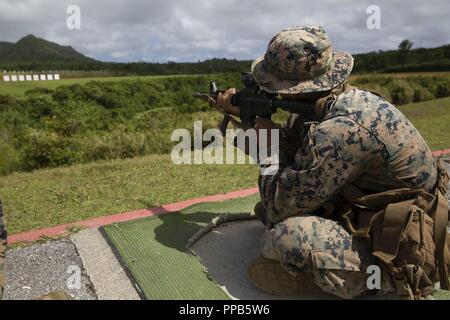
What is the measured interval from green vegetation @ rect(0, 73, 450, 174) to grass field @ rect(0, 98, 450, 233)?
1.77 meters

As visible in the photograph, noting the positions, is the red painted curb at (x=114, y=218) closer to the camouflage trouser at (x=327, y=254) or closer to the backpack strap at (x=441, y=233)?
the camouflage trouser at (x=327, y=254)

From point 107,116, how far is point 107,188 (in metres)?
18.4

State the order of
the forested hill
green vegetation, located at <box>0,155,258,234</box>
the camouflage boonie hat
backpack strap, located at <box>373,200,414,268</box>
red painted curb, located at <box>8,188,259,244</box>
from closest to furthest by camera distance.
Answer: backpack strap, located at <box>373,200,414,268</box> → the camouflage boonie hat → red painted curb, located at <box>8,188,259,244</box> → green vegetation, located at <box>0,155,258,234</box> → the forested hill

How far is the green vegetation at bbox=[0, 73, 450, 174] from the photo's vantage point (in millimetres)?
7902

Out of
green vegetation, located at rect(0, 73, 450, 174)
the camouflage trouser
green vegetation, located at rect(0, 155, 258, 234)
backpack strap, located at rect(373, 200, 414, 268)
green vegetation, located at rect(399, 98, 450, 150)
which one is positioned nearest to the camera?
backpack strap, located at rect(373, 200, 414, 268)

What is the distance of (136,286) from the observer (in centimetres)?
268

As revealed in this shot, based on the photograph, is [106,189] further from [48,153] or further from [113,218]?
[48,153]

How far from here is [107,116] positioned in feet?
72.9

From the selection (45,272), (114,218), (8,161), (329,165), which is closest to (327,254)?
(329,165)

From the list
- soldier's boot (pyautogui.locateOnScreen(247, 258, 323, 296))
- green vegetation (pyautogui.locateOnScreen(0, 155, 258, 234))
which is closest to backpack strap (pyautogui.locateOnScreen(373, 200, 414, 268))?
soldier's boot (pyautogui.locateOnScreen(247, 258, 323, 296))

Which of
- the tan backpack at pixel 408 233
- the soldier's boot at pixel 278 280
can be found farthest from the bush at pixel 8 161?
the tan backpack at pixel 408 233

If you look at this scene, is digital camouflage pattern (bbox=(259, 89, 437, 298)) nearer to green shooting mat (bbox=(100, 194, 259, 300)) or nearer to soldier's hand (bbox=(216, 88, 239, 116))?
green shooting mat (bbox=(100, 194, 259, 300))

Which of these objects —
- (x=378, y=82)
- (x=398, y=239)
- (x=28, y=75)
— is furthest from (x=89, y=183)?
(x=28, y=75)

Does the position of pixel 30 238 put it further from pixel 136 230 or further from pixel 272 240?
pixel 272 240
